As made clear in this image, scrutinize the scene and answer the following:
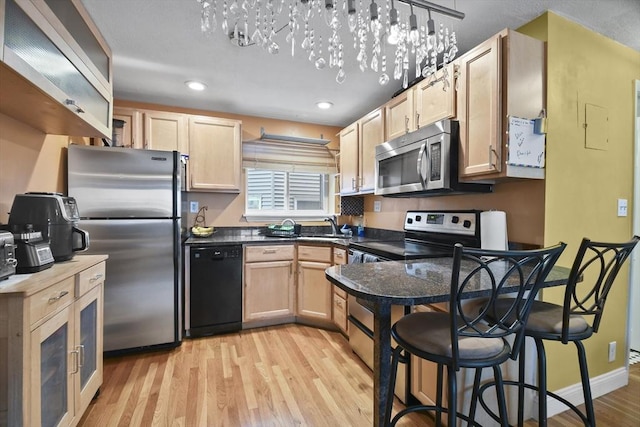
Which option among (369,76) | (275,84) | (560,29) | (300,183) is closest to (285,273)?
(300,183)

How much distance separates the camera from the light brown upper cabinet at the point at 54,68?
43.2 inches

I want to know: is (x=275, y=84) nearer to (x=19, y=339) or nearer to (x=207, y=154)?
(x=207, y=154)

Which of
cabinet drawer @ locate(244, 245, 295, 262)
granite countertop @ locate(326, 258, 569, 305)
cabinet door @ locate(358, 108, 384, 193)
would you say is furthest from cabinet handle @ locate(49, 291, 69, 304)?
cabinet door @ locate(358, 108, 384, 193)

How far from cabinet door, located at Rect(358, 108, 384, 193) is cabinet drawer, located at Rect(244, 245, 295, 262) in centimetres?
99

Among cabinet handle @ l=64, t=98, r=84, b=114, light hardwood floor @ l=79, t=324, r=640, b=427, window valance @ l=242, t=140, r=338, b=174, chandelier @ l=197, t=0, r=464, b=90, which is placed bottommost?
light hardwood floor @ l=79, t=324, r=640, b=427

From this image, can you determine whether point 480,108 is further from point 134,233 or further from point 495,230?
point 134,233

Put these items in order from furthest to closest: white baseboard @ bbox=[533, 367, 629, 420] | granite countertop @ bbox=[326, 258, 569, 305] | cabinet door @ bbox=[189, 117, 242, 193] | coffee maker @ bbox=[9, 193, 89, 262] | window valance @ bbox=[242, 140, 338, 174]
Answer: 1. window valance @ bbox=[242, 140, 338, 174]
2. cabinet door @ bbox=[189, 117, 242, 193]
3. white baseboard @ bbox=[533, 367, 629, 420]
4. coffee maker @ bbox=[9, 193, 89, 262]
5. granite countertop @ bbox=[326, 258, 569, 305]

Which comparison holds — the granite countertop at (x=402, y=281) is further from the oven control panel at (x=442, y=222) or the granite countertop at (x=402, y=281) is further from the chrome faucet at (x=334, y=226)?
the chrome faucet at (x=334, y=226)

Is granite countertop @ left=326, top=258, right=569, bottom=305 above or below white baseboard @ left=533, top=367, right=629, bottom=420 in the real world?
above

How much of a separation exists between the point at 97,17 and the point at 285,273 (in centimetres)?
240

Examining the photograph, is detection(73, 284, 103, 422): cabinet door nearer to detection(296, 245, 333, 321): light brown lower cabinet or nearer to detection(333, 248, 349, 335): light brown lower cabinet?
detection(296, 245, 333, 321): light brown lower cabinet

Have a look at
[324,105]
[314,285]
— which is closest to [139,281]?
[314,285]

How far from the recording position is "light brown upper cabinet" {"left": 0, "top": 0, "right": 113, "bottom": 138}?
1.10 meters

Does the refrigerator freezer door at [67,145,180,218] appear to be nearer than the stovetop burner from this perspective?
No
